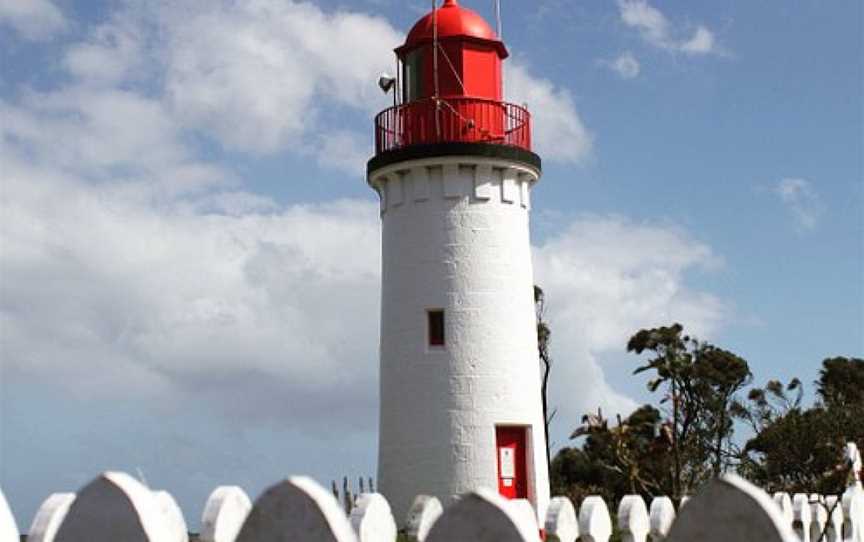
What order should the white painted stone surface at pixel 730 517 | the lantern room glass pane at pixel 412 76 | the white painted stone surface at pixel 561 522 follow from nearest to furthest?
the white painted stone surface at pixel 730 517, the white painted stone surface at pixel 561 522, the lantern room glass pane at pixel 412 76

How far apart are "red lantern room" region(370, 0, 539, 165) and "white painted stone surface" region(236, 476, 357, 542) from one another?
15519 mm

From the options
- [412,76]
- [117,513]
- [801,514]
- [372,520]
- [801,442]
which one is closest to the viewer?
[117,513]

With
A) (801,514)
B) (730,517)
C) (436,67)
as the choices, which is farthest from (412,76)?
(730,517)

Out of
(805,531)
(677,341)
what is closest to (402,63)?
(805,531)

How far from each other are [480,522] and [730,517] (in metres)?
0.79

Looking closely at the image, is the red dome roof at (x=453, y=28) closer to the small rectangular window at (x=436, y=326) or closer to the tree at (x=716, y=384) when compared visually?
Answer: the small rectangular window at (x=436, y=326)

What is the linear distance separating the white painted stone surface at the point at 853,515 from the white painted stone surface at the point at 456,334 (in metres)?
5.08

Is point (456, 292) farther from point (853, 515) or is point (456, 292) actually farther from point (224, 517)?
point (224, 517)

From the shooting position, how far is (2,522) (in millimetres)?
3896

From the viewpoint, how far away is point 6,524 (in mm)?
3918

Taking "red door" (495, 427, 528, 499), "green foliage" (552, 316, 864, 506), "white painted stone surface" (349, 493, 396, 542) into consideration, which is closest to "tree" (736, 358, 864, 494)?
"green foliage" (552, 316, 864, 506)

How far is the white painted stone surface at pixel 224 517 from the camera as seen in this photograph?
617 centimetres

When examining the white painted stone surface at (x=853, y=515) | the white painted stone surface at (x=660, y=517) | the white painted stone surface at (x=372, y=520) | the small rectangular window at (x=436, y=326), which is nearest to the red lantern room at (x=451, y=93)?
the small rectangular window at (x=436, y=326)

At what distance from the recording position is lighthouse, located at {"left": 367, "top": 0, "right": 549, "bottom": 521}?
1869 centimetres
